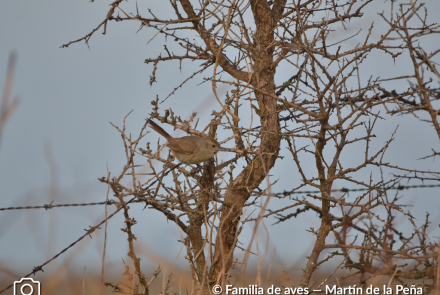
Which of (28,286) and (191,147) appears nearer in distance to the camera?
(28,286)

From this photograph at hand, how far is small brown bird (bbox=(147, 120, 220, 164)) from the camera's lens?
417 cm

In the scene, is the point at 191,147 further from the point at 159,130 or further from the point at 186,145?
the point at 159,130

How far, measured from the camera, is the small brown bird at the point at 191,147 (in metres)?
4.17

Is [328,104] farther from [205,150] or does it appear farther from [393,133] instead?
[205,150]

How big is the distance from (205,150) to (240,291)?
1.59 m

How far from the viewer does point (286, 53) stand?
411cm

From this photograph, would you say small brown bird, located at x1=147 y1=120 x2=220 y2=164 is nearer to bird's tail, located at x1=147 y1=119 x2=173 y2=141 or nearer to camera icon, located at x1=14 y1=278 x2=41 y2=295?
bird's tail, located at x1=147 y1=119 x2=173 y2=141

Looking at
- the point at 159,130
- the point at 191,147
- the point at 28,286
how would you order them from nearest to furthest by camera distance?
the point at 28,286
the point at 191,147
the point at 159,130

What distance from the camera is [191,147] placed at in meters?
4.71

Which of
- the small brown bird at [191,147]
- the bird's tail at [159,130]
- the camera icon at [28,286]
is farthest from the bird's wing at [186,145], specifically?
the camera icon at [28,286]

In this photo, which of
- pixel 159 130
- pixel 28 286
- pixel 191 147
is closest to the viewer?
pixel 28 286

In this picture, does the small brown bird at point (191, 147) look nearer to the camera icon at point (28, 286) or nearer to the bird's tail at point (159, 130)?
the bird's tail at point (159, 130)

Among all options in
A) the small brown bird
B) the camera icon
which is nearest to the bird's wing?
the small brown bird

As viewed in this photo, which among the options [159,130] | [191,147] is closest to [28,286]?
[191,147]
